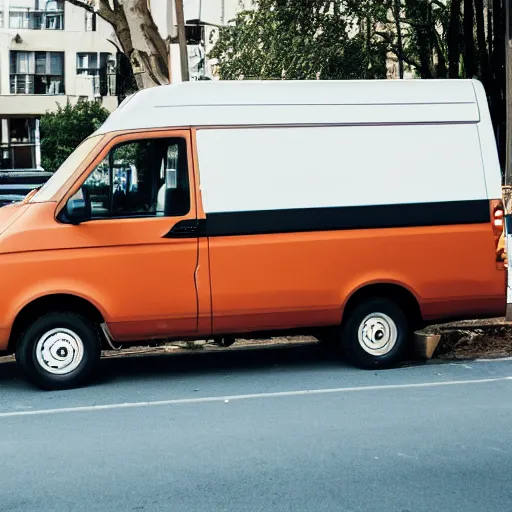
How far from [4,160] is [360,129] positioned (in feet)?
148

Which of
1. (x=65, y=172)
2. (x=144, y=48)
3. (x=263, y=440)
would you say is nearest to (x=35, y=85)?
(x=144, y=48)

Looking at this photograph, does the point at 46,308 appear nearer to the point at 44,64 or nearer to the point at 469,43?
the point at 469,43

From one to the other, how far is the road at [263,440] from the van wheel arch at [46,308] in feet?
→ 1.70

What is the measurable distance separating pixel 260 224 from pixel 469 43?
58.9ft

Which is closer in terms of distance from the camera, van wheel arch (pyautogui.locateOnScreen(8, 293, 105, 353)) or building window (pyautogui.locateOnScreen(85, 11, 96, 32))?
van wheel arch (pyautogui.locateOnScreen(8, 293, 105, 353))

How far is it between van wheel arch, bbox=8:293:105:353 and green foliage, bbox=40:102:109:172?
39.4 metres

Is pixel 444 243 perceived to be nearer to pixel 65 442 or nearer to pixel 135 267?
pixel 135 267

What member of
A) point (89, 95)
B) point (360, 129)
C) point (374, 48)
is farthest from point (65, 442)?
point (89, 95)

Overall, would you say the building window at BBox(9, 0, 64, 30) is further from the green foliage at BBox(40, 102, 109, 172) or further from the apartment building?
the green foliage at BBox(40, 102, 109, 172)

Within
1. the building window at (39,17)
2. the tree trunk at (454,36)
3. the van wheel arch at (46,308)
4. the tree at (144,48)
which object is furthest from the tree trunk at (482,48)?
the building window at (39,17)

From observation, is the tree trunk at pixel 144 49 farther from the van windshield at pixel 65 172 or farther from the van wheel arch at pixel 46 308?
the van wheel arch at pixel 46 308

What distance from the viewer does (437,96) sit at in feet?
31.4

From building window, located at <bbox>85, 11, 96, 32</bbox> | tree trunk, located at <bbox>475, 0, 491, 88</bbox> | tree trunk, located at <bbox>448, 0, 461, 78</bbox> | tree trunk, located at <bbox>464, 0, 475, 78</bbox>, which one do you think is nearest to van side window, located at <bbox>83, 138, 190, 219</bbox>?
tree trunk, located at <bbox>464, 0, 475, 78</bbox>

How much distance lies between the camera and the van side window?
29.3ft
